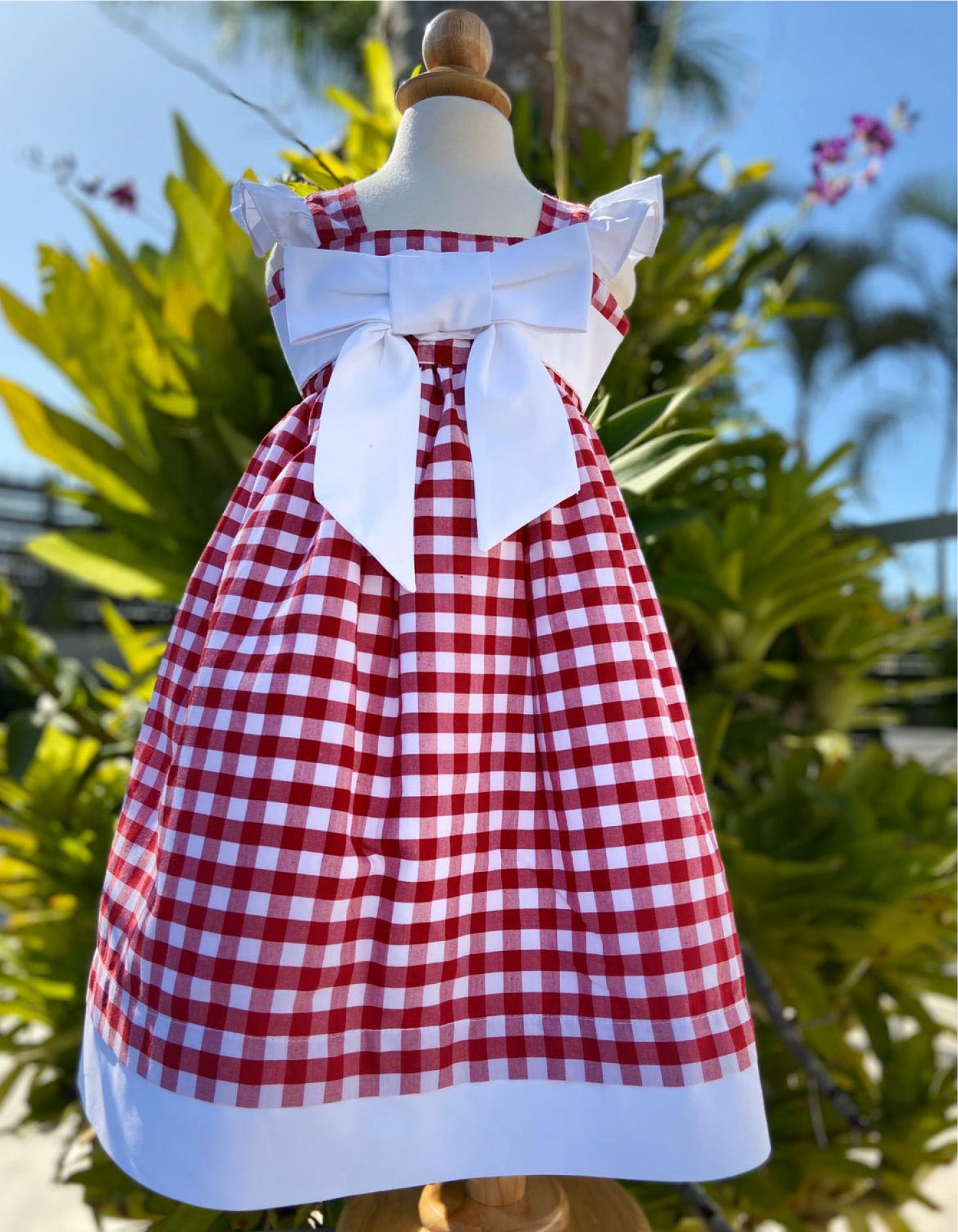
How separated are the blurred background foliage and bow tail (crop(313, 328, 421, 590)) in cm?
32

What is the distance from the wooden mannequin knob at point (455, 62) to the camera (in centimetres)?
51

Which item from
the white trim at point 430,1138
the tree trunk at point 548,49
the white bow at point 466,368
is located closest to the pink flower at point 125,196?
the tree trunk at point 548,49

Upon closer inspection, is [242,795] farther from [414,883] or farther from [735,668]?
[735,668]

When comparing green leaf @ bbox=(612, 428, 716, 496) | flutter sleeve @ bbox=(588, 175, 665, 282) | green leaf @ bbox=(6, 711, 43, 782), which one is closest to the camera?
flutter sleeve @ bbox=(588, 175, 665, 282)

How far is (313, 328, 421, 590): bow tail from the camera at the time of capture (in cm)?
42

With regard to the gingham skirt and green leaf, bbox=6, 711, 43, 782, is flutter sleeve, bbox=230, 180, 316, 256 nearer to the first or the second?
the gingham skirt

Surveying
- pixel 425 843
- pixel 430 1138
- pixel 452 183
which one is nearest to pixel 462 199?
pixel 452 183

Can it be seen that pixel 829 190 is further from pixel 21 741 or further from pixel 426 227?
pixel 21 741

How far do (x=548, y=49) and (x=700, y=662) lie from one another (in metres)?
0.70

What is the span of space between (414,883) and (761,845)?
56 cm

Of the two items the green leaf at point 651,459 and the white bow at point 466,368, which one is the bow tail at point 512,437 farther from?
the green leaf at point 651,459

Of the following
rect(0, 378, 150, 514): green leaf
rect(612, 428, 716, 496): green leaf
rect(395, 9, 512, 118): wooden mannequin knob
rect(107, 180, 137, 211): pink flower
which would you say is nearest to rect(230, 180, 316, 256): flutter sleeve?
rect(395, 9, 512, 118): wooden mannequin knob

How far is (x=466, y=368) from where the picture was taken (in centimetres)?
48

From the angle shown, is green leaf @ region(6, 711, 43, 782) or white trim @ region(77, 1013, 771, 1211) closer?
white trim @ region(77, 1013, 771, 1211)
